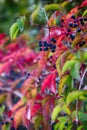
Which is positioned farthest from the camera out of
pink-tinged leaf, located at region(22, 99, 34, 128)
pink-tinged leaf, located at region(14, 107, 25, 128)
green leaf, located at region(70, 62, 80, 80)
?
pink-tinged leaf, located at region(14, 107, 25, 128)

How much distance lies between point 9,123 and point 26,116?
165 millimetres

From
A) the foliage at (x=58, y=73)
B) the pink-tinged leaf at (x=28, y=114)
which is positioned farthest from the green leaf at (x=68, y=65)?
the pink-tinged leaf at (x=28, y=114)

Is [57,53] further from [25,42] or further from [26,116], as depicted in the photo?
[25,42]

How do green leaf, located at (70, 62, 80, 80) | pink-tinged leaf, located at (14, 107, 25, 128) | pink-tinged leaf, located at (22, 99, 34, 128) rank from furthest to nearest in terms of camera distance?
1. pink-tinged leaf, located at (14, 107, 25, 128)
2. pink-tinged leaf, located at (22, 99, 34, 128)
3. green leaf, located at (70, 62, 80, 80)

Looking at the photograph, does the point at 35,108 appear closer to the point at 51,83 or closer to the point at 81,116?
the point at 51,83

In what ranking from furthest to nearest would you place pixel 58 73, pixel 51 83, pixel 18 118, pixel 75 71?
pixel 18 118
pixel 51 83
pixel 58 73
pixel 75 71

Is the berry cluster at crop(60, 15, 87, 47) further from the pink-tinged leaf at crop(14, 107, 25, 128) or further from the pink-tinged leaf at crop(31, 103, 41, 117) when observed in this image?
the pink-tinged leaf at crop(14, 107, 25, 128)

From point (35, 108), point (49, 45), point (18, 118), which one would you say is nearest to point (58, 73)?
point (49, 45)

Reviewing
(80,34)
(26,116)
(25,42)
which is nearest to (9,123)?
(26,116)

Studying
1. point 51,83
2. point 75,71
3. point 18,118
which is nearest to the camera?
point 75,71

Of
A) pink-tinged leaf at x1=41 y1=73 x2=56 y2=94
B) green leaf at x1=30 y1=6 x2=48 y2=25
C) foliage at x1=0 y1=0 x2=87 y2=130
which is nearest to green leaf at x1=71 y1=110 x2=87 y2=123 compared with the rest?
foliage at x1=0 y1=0 x2=87 y2=130

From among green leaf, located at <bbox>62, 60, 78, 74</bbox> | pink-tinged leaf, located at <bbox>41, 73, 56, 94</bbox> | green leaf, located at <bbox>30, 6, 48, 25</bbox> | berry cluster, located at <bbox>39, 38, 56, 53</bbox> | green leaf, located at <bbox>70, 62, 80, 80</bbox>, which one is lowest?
pink-tinged leaf, located at <bbox>41, 73, 56, 94</bbox>

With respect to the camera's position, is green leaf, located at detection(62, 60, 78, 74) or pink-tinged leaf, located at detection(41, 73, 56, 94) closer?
green leaf, located at detection(62, 60, 78, 74)

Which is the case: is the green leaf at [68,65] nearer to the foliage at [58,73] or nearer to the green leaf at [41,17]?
the foliage at [58,73]
